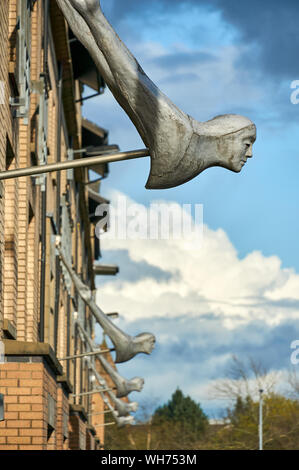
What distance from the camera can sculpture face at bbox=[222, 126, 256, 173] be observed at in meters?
5.49

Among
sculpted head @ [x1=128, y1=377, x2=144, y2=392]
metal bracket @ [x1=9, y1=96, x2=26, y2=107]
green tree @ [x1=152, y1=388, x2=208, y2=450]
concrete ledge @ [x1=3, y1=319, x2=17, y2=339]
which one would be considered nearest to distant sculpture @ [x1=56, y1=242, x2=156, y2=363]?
concrete ledge @ [x1=3, y1=319, x2=17, y2=339]

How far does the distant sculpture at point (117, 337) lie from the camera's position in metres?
17.8

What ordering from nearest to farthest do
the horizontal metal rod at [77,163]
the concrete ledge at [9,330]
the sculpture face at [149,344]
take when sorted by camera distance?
the horizontal metal rod at [77,163], the concrete ledge at [9,330], the sculpture face at [149,344]

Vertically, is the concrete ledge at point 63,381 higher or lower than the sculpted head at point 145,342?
lower

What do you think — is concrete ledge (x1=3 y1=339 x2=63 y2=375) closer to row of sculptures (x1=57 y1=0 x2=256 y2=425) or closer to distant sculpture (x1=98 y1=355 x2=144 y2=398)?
row of sculptures (x1=57 y1=0 x2=256 y2=425)

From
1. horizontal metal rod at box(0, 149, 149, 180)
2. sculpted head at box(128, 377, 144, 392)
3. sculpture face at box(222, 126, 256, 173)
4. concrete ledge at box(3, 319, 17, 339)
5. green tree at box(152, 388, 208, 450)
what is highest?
green tree at box(152, 388, 208, 450)

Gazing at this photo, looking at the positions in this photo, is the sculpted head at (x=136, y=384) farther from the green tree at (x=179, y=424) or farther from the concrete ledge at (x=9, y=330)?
the green tree at (x=179, y=424)

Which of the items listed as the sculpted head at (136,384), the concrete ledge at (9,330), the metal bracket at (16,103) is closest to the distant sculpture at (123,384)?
the sculpted head at (136,384)

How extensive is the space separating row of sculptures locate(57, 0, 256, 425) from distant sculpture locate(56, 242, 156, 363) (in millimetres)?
11742

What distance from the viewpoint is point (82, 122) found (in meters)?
29.4

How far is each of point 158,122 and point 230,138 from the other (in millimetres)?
497

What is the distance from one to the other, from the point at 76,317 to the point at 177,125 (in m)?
18.5

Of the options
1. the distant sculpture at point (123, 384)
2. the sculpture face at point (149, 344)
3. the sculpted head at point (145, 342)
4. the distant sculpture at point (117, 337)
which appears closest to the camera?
the distant sculpture at point (117, 337)
